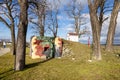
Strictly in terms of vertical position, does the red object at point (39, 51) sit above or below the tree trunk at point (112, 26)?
below

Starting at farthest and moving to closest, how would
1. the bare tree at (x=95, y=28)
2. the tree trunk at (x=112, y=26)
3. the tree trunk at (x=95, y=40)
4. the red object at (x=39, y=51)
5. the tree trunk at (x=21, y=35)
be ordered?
the tree trunk at (x=112, y=26)
the red object at (x=39, y=51)
the tree trunk at (x=95, y=40)
the bare tree at (x=95, y=28)
the tree trunk at (x=21, y=35)

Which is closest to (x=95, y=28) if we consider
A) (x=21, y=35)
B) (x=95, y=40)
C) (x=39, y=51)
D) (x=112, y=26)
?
(x=95, y=40)

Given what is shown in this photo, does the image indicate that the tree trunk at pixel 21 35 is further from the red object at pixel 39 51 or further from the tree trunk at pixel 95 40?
the red object at pixel 39 51

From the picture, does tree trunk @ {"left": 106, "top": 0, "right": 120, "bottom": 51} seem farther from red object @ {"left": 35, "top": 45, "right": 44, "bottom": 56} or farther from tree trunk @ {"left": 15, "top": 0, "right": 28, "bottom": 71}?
tree trunk @ {"left": 15, "top": 0, "right": 28, "bottom": 71}

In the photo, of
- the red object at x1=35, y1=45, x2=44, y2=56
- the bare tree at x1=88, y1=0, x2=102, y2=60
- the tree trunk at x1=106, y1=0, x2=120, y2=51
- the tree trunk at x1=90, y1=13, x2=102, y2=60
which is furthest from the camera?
the tree trunk at x1=106, y1=0, x2=120, y2=51

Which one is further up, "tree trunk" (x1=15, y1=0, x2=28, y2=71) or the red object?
"tree trunk" (x1=15, y1=0, x2=28, y2=71)

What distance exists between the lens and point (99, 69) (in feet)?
37.4

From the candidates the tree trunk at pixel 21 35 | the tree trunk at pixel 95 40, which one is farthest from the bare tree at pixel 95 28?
the tree trunk at pixel 21 35

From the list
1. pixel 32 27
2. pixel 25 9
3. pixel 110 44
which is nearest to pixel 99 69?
pixel 25 9

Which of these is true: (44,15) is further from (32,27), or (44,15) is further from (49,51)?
(49,51)

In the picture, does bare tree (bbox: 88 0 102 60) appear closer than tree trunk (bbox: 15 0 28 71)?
No

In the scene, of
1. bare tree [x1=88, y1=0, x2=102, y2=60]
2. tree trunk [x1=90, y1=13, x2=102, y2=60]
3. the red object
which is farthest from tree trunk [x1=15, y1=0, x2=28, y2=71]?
the red object

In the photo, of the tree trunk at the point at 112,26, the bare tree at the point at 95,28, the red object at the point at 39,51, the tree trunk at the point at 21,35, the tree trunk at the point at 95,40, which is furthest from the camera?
the tree trunk at the point at 112,26

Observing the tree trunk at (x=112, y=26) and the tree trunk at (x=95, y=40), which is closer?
the tree trunk at (x=95, y=40)
